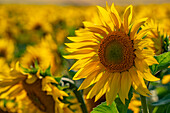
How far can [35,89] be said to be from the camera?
1.51 m

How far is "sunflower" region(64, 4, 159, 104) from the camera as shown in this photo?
103 centimetres

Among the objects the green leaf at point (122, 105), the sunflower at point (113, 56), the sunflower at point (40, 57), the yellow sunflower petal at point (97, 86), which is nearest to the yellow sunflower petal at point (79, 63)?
the sunflower at point (113, 56)

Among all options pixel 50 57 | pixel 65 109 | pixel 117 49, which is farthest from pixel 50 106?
pixel 50 57

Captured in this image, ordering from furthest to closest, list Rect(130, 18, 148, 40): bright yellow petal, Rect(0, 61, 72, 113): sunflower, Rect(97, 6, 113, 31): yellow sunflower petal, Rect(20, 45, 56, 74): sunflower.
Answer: Rect(20, 45, 56, 74): sunflower, Rect(0, 61, 72, 113): sunflower, Rect(97, 6, 113, 31): yellow sunflower petal, Rect(130, 18, 148, 40): bright yellow petal

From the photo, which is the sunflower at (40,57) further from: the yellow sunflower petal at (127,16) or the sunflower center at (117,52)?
the yellow sunflower petal at (127,16)

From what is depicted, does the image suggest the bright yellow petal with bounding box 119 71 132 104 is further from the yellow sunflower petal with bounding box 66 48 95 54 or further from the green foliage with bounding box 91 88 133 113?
the yellow sunflower petal with bounding box 66 48 95 54

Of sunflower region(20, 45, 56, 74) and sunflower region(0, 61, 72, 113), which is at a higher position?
sunflower region(20, 45, 56, 74)

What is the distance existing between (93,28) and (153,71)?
30 cm

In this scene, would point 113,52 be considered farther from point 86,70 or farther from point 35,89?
point 35,89

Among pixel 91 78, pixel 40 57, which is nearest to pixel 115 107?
pixel 91 78

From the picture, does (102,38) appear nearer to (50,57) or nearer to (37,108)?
(37,108)

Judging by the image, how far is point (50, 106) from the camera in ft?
5.03

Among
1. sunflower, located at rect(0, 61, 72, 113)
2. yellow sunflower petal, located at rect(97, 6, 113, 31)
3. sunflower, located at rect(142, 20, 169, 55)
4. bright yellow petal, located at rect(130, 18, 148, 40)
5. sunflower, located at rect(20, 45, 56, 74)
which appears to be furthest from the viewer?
sunflower, located at rect(20, 45, 56, 74)

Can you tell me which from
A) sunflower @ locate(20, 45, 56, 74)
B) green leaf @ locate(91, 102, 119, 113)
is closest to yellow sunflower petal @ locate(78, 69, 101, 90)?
green leaf @ locate(91, 102, 119, 113)
